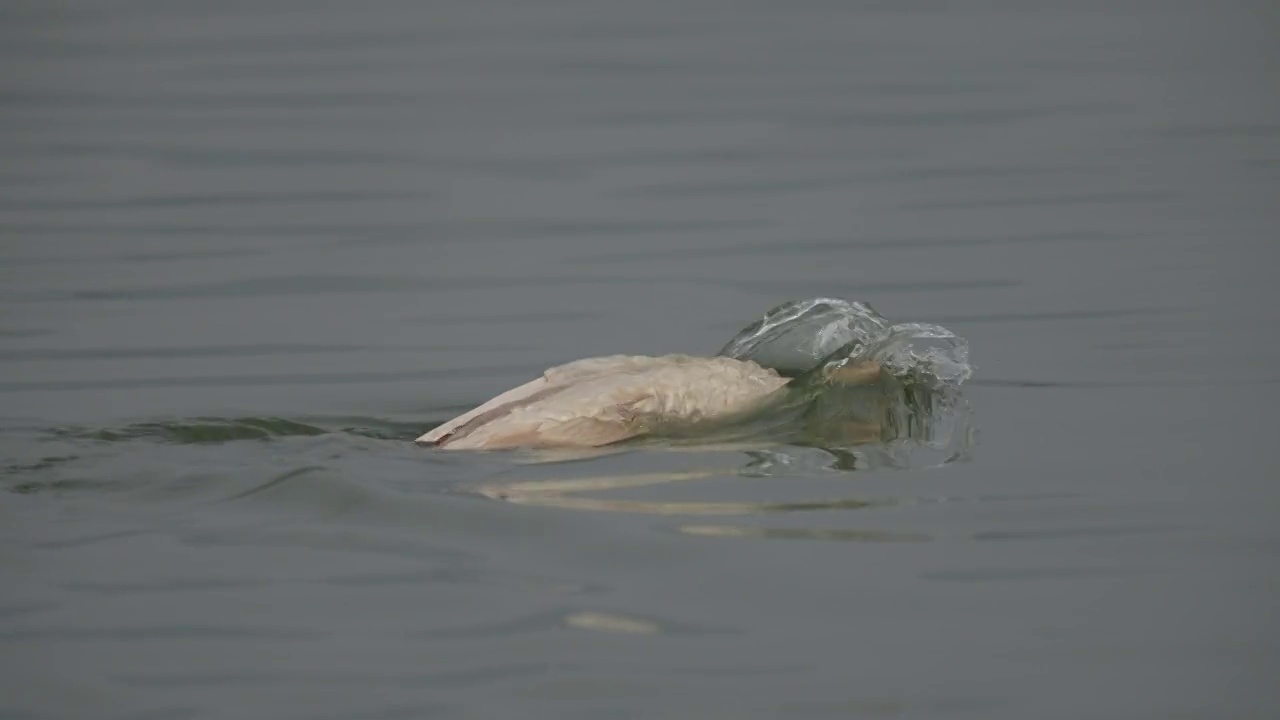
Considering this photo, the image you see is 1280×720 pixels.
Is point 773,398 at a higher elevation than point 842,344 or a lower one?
lower

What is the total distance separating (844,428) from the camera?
8555 mm

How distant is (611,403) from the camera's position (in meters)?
8.20

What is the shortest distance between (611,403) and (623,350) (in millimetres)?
2735

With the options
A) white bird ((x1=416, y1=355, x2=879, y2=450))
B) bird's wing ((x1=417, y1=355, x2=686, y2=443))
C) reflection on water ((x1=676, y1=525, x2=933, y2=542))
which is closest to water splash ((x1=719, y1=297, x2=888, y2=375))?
white bird ((x1=416, y1=355, x2=879, y2=450))

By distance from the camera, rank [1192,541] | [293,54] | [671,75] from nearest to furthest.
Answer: [1192,541] → [671,75] → [293,54]

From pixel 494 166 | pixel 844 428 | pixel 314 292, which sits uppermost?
pixel 494 166

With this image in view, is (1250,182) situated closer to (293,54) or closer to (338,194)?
(338,194)

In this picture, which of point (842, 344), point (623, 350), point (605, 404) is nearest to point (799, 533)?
point (605, 404)

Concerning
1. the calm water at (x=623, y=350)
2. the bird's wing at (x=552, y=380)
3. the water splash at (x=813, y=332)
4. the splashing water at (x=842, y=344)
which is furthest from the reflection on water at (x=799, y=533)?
the water splash at (x=813, y=332)

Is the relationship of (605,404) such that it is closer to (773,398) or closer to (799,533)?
(773,398)

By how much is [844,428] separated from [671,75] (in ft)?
45.3

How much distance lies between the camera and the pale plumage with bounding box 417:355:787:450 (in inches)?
320

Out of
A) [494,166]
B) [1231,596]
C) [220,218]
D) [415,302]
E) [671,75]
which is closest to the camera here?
[1231,596]

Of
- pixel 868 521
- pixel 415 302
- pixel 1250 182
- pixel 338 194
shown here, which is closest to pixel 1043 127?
pixel 1250 182
